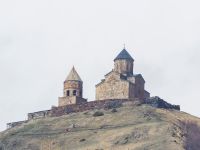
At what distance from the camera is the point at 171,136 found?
4429 inches

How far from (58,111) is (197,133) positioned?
2491 cm

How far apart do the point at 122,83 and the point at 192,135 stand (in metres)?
20.5

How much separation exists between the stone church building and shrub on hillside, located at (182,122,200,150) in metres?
14.3

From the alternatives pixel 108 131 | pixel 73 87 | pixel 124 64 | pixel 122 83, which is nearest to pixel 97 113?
pixel 108 131

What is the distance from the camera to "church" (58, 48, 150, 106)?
447ft

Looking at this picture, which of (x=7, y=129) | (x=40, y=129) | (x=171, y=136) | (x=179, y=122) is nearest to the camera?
(x=171, y=136)

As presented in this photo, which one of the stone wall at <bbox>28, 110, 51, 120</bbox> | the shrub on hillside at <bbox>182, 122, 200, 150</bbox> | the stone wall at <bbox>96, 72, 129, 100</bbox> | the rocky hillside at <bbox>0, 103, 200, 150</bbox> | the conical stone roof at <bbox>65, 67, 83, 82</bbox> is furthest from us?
the conical stone roof at <bbox>65, 67, 83, 82</bbox>

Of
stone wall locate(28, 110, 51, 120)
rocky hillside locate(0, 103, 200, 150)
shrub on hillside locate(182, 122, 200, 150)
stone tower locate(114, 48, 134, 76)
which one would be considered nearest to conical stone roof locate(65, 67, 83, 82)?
stone tower locate(114, 48, 134, 76)

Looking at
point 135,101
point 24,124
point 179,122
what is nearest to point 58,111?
point 24,124

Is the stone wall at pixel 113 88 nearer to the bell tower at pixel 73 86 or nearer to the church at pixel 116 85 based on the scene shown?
the church at pixel 116 85

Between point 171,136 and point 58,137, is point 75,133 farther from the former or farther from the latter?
point 171,136

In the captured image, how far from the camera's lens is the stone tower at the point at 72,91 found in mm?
138750

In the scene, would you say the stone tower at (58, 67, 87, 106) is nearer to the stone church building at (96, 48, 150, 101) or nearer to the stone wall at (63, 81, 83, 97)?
the stone wall at (63, 81, 83, 97)

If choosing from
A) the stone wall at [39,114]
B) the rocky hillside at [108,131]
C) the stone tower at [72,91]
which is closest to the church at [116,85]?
the stone tower at [72,91]
